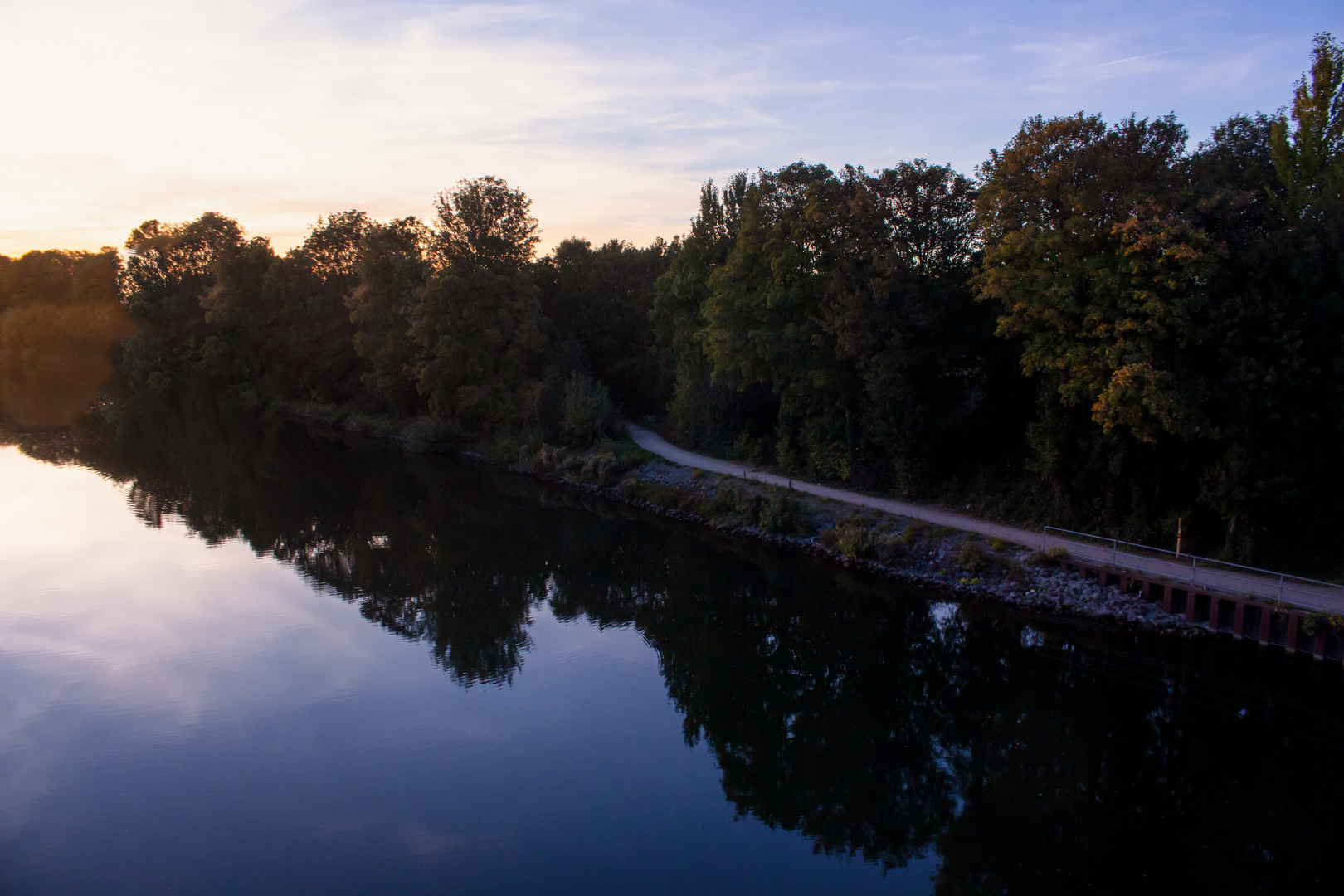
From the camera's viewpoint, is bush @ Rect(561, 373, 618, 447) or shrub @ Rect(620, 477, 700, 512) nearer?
shrub @ Rect(620, 477, 700, 512)

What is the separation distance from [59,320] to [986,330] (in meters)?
86.5

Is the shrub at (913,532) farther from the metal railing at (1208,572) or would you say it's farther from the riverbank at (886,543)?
the metal railing at (1208,572)

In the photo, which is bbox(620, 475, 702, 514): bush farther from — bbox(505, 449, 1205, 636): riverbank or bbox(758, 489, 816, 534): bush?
bbox(758, 489, 816, 534): bush

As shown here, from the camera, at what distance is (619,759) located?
1504 cm

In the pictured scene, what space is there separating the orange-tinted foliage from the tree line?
41191mm

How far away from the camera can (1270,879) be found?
1187cm

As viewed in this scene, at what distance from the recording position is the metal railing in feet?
61.1

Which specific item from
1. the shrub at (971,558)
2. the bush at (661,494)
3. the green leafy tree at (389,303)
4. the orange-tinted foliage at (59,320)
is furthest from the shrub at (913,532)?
the orange-tinted foliage at (59,320)

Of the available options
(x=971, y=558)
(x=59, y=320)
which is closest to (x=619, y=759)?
(x=971, y=558)

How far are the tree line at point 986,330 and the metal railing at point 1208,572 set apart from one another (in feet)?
2.12

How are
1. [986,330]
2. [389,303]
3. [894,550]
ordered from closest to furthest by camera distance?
[894,550], [986,330], [389,303]

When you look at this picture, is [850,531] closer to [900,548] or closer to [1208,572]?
[900,548]

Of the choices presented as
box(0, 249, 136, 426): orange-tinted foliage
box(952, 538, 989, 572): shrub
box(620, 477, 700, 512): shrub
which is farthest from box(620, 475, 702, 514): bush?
box(0, 249, 136, 426): orange-tinted foliage

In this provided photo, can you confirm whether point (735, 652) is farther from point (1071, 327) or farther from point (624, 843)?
point (1071, 327)
